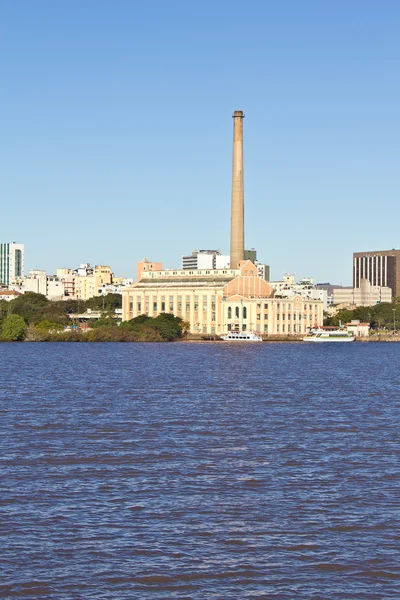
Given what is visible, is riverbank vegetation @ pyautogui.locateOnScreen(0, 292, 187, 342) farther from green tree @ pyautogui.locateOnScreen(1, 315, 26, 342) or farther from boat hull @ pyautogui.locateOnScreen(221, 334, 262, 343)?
boat hull @ pyautogui.locateOnScreen(221, 334, 262, 343)

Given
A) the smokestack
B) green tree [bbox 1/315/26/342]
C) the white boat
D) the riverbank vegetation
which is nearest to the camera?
green tree [bbox 1/315/26/342]

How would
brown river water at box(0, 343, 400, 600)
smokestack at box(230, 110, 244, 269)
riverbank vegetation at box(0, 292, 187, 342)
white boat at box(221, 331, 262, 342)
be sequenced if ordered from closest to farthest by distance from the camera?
brown river water at box(0, 343, 400, 600) → riverbank vegetation at box(0, 292, 187, 342) → smokestack at box(230, 110, 244, 269) → white boat at box(221, 331, 262, 342)

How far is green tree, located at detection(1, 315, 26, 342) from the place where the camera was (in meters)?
174

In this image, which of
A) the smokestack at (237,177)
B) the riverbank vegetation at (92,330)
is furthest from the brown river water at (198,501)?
the smokestack at (237,177)

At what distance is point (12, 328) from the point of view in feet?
573

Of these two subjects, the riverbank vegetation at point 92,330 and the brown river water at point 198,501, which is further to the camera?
the riverbank vegetation at point 92,330

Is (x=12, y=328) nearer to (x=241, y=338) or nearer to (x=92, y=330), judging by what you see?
(x=92, y=330)

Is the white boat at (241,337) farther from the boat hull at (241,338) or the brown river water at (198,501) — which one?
the brown river water at (198,501)

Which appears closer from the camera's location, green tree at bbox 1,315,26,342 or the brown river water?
the brown river water

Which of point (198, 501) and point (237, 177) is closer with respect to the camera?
point (198, 501)

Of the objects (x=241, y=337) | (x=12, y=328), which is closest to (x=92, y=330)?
(x=12, y=328)

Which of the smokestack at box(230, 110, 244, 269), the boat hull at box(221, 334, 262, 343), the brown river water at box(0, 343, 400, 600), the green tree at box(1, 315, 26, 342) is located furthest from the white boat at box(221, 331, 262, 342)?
the brown river water at box(0, 343, 400, 600)

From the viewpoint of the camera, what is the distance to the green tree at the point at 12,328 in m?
174

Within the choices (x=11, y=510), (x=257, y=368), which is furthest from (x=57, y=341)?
(x=11, y=510)
